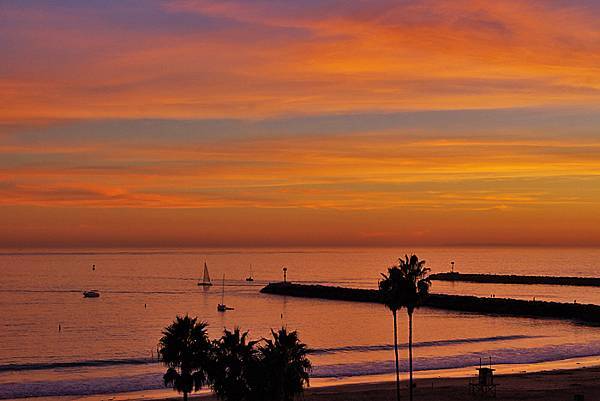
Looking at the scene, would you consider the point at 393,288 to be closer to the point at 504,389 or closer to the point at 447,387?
the point at 447,387

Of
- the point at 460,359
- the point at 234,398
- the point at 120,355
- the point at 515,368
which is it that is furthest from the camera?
the point at 120,355

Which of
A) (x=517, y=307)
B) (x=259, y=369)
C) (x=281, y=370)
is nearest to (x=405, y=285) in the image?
(x=281, y=370)

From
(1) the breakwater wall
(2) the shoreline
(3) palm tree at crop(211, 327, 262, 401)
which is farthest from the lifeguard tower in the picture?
(1) the breakwater wall

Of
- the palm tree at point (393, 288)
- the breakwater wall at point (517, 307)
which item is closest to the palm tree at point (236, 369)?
the palm tree at point (393, 288)

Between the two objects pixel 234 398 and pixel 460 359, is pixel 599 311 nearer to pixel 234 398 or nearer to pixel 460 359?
pixel 460 359

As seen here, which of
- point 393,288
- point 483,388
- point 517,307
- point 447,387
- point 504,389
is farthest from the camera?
point 517,307

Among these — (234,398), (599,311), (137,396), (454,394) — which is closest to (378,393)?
(454,394)

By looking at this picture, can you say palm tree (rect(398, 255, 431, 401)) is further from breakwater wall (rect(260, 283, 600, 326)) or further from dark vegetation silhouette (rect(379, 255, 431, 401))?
→ breakwater wall (rect(260, 283, 600, 326))

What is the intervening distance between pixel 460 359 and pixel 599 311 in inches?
2139

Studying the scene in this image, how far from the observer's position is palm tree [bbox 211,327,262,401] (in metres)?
39.2

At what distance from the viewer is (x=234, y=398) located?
3988 centimetres

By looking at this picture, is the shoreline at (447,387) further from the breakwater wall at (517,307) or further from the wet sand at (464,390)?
the breakwater wall at (517,307)

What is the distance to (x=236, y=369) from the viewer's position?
40.1 metres

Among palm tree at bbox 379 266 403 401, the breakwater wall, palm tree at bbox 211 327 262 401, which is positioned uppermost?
the breakwater wall
